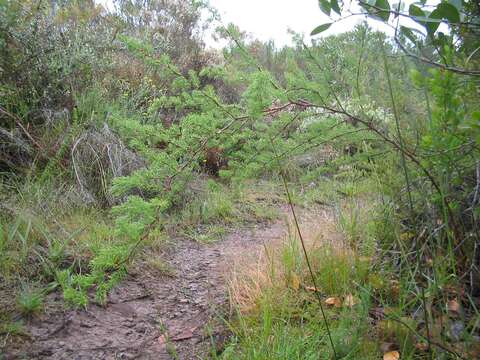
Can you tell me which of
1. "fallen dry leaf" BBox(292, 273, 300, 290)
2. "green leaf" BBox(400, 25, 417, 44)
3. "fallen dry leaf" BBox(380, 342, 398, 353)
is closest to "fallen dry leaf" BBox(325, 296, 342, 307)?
"fallen dry leaf" BBox(292, 273, 300, 290)

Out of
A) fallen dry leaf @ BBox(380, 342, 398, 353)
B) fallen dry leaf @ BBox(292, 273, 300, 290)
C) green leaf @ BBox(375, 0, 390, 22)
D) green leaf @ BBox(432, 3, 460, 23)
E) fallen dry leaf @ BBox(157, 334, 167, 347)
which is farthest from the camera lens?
fallen dry leaf @ BBox(292, 273, 300, 290)

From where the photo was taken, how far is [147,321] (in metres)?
2.23

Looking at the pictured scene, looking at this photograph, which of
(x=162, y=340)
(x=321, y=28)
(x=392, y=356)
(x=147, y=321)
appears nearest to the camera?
(x=321, y=28)

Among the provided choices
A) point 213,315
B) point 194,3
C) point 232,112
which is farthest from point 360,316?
point 194,3

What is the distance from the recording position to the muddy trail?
6.28 feet

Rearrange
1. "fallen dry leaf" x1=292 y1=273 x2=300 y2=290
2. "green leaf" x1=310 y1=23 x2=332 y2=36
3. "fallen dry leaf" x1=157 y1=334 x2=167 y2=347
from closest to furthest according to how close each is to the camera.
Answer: "green leaf" x1=310 y1=23 x2=332 y2=36 → "fallen dry leaf" x1=157 y1=334 x2=167 y2=347 → "fallen dry leaf" x1=292 y1=273 x2=300 y2=290

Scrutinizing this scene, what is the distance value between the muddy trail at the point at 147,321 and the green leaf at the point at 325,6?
1.52 meters

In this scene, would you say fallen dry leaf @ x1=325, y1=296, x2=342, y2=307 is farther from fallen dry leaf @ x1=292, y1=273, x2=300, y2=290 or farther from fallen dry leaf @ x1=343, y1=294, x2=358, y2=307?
fallen dry leaf @ x1=292, y1=273, x2=300, y2=290

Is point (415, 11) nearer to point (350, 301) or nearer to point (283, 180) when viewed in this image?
point (283, 180)

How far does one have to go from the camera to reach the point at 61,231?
282 centimetres

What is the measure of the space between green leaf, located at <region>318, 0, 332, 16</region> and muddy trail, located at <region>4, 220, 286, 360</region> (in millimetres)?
1524

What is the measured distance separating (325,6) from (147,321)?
6.19ft

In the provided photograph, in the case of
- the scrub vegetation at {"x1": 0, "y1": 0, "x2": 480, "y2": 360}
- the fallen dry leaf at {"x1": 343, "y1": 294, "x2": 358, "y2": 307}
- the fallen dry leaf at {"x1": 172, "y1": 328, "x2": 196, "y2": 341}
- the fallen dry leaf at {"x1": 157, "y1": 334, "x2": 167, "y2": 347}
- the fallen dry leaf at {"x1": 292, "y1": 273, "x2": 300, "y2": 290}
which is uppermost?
the scrub vegetation at {"x1": 0, "y1": 0, "x2": 480, "y2": 360}

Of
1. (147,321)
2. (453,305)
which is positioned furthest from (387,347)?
(147,321)
